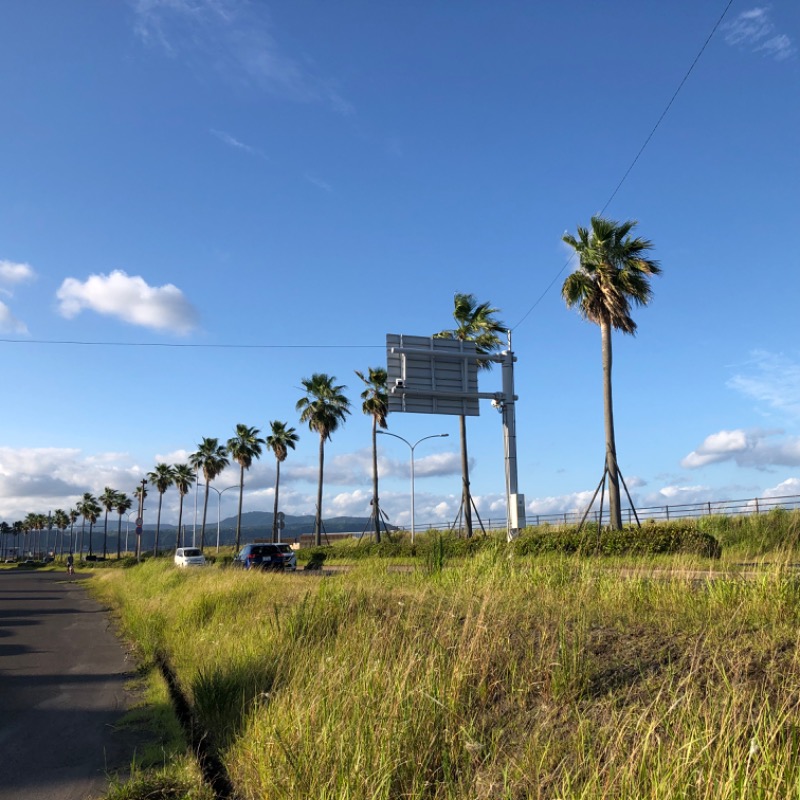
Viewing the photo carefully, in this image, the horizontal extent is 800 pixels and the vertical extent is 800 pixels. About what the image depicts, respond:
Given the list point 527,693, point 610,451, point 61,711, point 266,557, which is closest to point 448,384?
point 610,451

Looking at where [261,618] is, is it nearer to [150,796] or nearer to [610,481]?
[150,796]

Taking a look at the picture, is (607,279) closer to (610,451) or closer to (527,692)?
(610,451)

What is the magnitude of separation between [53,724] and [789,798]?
7629 mm

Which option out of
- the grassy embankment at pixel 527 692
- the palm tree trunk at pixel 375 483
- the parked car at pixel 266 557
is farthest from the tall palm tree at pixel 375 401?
the grassy embankment at pixel 527 692

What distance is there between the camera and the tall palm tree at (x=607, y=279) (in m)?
30.8

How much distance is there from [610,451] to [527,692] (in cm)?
2540

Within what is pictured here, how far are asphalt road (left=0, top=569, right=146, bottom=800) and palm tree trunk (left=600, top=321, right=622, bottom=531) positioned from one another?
19209 millimetres

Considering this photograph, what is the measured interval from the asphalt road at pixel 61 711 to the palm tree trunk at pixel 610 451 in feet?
63.0

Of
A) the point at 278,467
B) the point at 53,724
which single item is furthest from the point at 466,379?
the point at 278,467

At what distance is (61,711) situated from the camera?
8.72 m

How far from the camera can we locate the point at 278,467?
238 ft

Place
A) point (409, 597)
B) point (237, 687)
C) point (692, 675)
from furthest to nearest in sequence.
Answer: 1. point (409, 597)
2. point (237, 687)
3. point (692, 675)

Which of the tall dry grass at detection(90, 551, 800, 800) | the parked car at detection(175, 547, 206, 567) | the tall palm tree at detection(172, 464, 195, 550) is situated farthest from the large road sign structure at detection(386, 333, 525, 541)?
the tall palm tree at detection(172, 464, 195, 550)

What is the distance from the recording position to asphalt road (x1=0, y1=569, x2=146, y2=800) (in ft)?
20.0
